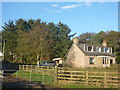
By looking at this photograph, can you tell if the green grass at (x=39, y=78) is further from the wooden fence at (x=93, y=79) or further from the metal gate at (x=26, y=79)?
the wooden fence at (x=93, y=79)

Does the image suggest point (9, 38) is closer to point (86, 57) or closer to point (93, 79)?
point (86, 57)

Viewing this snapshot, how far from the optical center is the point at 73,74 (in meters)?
16.0

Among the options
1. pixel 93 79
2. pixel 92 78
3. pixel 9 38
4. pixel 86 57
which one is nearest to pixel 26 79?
pixel 92 78

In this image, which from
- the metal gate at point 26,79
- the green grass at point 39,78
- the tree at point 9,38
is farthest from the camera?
the tree at point 9,38

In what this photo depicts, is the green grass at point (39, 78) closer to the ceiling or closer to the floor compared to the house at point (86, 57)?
closer to the floor

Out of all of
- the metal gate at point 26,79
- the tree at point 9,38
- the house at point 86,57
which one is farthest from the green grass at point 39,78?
the tree at point 9,38

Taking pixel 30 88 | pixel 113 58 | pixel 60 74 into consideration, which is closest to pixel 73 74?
pixel 60 74

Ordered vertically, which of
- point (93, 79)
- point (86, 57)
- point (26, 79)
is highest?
point (86, 57)

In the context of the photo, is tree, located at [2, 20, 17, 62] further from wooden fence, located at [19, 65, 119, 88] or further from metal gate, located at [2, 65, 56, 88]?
wooden fence, located at [19, 65, 119, 88]

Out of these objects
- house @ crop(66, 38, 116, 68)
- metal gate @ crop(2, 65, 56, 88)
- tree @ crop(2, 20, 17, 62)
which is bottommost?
metal gate @ crop(2, 65, 56, 88)

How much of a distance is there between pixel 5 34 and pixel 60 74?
4543cm

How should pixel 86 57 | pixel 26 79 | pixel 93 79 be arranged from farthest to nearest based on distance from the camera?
pixel 86 57, pixel 26 79, pixel 93 79

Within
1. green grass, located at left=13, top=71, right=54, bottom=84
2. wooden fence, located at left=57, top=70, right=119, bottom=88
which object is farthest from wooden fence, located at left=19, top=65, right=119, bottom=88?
green grass, located at left=13, top=71, right=54, bottom=84

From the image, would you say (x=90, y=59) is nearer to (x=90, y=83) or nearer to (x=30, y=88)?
(x=90, y=83)
